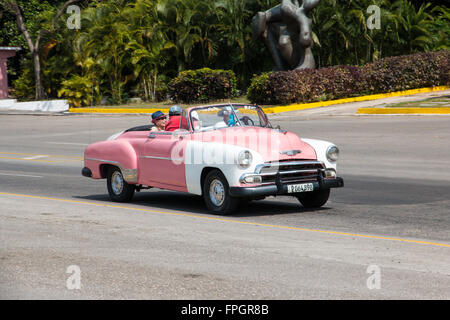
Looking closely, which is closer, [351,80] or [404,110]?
[404,110]

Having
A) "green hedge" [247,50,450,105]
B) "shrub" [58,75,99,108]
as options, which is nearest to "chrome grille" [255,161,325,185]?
"green hedge" [247,50,450,105]

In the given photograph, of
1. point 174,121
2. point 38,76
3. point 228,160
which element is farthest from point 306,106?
point 228,160

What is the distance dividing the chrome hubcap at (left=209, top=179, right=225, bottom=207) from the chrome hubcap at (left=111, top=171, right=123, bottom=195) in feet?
7.61

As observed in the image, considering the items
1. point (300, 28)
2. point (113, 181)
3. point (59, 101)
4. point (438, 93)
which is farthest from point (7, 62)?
point (113, 181)

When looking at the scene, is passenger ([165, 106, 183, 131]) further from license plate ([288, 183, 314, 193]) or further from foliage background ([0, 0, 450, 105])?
foliage background ([0, 0, 450, 105])

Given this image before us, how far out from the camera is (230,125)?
1173 cm

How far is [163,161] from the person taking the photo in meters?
11.8

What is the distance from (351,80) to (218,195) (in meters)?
23.0

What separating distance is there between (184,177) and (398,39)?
94.6 ft

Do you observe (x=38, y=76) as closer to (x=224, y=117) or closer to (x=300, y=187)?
(x=224, y=117)

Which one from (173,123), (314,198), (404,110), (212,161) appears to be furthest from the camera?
(404,110)

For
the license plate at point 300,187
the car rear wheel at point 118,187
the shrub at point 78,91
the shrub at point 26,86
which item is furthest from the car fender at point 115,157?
the shrub at point 26,86

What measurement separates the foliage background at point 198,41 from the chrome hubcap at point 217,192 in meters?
26.7

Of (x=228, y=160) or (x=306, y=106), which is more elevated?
(x=306, y=106)
